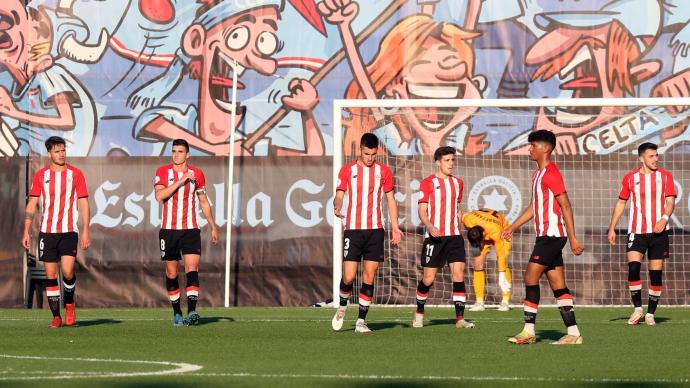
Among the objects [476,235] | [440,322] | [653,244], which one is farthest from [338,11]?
[653,244]

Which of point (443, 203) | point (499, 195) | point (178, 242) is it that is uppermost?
point (499, 195)

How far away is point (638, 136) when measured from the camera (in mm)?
20328

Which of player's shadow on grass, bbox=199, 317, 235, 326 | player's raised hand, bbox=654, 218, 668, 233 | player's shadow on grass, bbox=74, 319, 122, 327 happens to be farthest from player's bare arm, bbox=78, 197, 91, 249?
player's raised hand, bbox=654, 218, 668, 233

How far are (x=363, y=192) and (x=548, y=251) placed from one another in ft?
8.28

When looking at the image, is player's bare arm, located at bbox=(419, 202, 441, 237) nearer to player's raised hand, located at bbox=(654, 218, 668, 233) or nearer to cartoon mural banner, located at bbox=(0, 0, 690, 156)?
player's raised hand, located at bbox=(654, 218, 668, 233)

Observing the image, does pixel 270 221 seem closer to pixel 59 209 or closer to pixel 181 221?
pixel 181 221

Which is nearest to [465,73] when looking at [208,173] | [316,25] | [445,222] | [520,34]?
[520,34]

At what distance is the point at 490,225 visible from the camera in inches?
701

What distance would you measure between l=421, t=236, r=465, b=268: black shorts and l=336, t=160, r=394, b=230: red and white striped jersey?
0.78 m

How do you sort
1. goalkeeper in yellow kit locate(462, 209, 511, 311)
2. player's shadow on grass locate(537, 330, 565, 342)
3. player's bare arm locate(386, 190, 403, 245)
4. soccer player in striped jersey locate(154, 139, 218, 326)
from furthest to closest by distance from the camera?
1. goalkeeper in yellow kit locate(462, 209, 511, 311)
2. soccer player in striped jersey locate(154, 139, 218, 326)
3. player's bare arm locate(386, 190, 403, 245)
4. player's shadow on grass locate(537, 330, 565, 342)

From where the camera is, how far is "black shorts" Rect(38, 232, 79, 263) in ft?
44.6

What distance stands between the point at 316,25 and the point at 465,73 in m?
2.33

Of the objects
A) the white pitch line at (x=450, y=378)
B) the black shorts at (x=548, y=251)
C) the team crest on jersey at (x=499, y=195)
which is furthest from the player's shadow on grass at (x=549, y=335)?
the team crest on jersey at (x=499, y=195)

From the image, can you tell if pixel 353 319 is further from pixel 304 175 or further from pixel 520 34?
pixel 520 34
